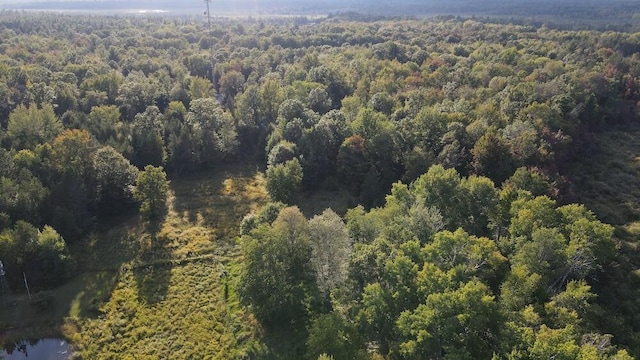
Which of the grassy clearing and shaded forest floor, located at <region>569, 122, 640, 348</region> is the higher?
shaded forest floor, located at <region>569, 122, 640, 348</region>

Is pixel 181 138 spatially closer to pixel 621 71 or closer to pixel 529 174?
pixel 529 174

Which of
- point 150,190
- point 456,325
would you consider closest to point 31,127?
point 150,190

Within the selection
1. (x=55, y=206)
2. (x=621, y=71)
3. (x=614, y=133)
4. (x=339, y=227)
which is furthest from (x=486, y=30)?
(x=55, y=206)

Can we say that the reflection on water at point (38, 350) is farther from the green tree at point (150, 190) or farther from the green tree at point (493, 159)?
the green tree at point (493, 159)

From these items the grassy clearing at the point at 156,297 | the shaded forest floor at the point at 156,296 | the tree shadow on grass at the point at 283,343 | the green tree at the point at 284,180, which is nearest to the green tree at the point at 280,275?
the tree shadow on grass at the point at 283,343

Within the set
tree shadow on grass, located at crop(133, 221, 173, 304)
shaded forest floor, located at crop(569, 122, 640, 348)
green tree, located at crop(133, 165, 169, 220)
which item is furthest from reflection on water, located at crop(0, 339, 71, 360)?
shaded forest floor, located at crop(569, 122, 640, 348)

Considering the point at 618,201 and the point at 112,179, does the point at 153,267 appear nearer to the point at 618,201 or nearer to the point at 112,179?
the point at 112,179

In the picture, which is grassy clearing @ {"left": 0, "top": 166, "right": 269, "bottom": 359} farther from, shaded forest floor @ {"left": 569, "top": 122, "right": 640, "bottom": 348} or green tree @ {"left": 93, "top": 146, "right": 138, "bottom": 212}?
shaded forest floor @ {"left": 569, "top": 122, "right": 640, "bottom": 348}
